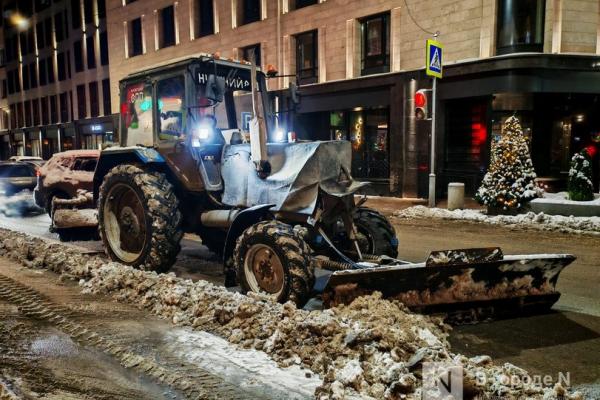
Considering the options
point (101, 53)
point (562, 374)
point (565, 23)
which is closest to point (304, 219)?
point (562, 374)

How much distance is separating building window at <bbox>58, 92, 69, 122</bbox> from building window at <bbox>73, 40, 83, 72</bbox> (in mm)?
3361

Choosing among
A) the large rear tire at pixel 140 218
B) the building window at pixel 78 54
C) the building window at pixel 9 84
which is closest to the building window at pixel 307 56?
the large rear tire at pixel 140 218

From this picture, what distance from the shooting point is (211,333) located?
4422mm

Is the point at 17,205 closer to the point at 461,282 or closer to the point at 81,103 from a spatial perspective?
the point at 461,282

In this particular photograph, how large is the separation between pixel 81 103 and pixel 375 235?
36.4m

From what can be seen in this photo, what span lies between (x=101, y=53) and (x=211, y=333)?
34.4 m

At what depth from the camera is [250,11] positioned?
74.0ft

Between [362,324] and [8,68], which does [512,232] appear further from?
[8,68]

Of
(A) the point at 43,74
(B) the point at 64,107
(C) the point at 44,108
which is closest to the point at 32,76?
(A) the point at 43,74

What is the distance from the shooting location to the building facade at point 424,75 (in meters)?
14.8

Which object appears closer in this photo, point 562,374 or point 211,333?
point 562,374

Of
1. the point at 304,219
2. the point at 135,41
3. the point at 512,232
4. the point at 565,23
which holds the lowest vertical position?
the point at 512,232

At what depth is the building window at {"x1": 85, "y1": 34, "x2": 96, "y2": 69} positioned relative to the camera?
114ft

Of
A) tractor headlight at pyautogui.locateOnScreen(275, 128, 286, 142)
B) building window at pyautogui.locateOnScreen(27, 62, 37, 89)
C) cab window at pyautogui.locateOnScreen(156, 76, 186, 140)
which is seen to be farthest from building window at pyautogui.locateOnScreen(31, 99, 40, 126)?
tractor headlight at pyautogui.locateOnScreen(275, 128, 286, 142)
